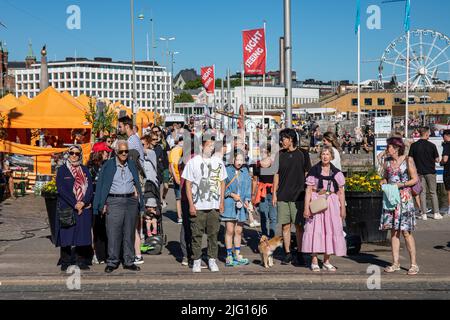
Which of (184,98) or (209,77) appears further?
(184,98)

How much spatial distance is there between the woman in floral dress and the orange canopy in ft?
51.4

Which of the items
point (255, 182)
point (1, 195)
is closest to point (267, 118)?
point (1, 195)

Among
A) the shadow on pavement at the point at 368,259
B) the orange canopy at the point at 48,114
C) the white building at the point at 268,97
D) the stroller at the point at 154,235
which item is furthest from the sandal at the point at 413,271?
the white building at the point at 268,97

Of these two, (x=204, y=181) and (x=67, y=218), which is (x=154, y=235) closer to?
(x=67, y=218)

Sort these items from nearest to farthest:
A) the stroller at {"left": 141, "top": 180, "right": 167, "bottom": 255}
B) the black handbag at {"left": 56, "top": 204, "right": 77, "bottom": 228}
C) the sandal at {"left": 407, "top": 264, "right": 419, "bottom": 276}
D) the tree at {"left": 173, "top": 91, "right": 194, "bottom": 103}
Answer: the sandal at {"left": 407, "top": 264, "right": 419, "bottom": 276}
the black handbag at {"left": 56, "top": 204, "right": 77, "bottom": 228}
the stroller at {"left": 141, "top": 180, "right": 167, "bottom": 255}
the tree at {"left": 173, "top": 91, "right": 194, "bottom": 103}

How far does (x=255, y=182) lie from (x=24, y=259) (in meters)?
3.98

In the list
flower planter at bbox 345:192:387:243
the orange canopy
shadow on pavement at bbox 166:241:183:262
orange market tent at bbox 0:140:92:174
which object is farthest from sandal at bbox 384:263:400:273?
the orange canopy

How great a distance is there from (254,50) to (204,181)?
931 centimetres

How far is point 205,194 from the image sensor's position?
374 inches

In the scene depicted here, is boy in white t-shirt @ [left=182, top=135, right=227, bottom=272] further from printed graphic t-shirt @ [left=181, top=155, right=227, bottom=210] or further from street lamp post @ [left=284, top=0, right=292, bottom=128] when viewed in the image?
street lamp post @ [left=284, top=0, right=292, bottom=128]

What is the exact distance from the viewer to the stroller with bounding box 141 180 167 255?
11.0 m

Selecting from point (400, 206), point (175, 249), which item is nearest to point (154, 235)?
point (175, 249)

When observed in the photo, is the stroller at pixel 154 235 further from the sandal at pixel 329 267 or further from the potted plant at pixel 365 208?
the potted plant at pixel 365 208
